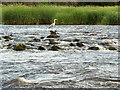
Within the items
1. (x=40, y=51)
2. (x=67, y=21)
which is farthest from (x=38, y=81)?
(x=67, y=21)

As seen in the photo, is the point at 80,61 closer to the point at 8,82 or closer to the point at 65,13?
the point at 8,82

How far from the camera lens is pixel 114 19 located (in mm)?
26531

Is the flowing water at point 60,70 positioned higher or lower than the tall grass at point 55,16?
higher

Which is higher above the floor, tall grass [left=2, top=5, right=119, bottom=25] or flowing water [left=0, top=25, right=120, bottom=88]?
flowing water [left=0, top=25, right=120, bottom=88]

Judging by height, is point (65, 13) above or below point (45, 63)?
below

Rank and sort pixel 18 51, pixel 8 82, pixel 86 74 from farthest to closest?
pixel 18 51, pixel 86 74, pixel 8 82

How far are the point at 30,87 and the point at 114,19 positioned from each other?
21673 millimetres

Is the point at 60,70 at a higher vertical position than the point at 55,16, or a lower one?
higher

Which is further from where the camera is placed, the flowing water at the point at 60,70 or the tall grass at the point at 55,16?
the tall grass at the point at 55,16

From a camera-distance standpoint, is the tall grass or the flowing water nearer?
the flowing water

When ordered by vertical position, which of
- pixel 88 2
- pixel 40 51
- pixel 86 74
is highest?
pixel 86 74

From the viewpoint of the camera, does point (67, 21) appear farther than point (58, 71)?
Yes

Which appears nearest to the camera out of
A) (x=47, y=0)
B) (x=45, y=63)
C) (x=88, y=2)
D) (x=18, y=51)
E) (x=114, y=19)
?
(x=45, y=63)

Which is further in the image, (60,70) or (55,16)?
(55,16)
